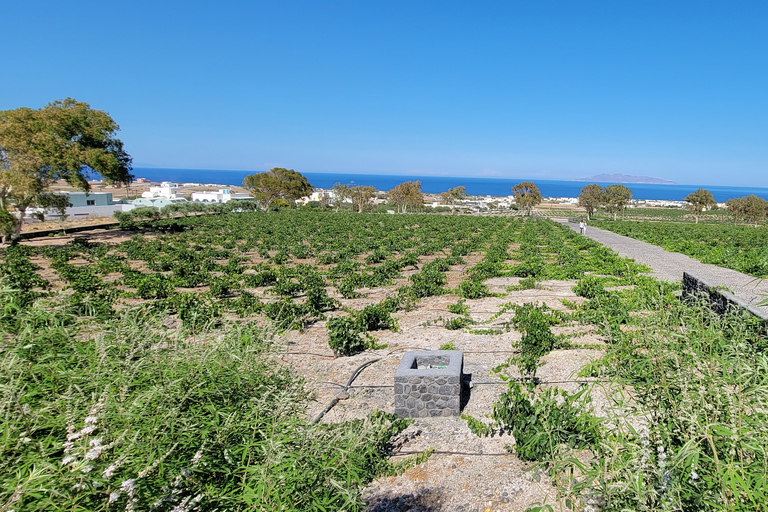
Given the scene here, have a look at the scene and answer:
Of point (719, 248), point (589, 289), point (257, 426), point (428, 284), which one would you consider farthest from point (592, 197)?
point (257, 426)

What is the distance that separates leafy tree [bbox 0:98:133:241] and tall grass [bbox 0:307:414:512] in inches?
1009

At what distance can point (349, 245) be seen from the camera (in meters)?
26.1

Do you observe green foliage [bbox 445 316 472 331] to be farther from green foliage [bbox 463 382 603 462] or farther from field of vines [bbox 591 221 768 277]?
field of vines [bbox 591 221 768 277]

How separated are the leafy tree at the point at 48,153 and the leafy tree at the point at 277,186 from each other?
1460 inches

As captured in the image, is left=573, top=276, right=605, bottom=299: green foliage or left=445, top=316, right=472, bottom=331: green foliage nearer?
left=445, top=316, right=472, bottom=331: green foliage

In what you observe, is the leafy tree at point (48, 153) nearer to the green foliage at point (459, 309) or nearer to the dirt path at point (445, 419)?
the dirt path at point (445, 419)

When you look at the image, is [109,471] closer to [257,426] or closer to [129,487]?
[129,487]

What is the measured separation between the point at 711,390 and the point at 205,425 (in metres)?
3.50

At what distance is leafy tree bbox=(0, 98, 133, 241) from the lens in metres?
22.7

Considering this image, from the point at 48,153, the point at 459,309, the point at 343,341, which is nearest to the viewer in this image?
the point at 343,341

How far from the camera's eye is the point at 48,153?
23703 mm

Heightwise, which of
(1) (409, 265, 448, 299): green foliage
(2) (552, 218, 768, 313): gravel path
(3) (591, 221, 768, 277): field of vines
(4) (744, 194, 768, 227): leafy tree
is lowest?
(1) (409, 265, 448, 299): green foliage

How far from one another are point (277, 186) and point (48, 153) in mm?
42157

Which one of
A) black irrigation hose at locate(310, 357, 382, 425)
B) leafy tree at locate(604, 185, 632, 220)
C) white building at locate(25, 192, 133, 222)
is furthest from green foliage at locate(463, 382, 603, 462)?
leafy tree at locate(604, 185, 632, 220)
